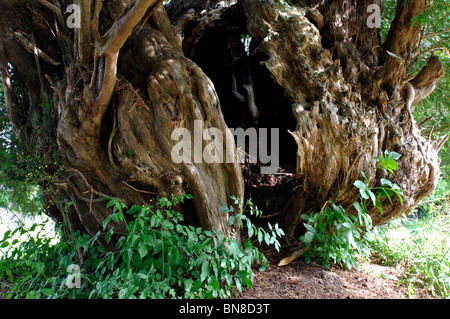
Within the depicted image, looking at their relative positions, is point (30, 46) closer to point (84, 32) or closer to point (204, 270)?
point (84, 32)

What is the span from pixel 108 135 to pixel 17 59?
1.21m

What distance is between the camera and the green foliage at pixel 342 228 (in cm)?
261

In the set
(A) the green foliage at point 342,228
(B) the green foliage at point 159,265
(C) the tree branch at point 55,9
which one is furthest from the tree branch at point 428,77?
(C) the tree branch at point 55,9

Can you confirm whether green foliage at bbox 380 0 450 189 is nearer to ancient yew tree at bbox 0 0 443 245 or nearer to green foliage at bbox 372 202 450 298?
ancient yew tree at bbox 0 0 443 245

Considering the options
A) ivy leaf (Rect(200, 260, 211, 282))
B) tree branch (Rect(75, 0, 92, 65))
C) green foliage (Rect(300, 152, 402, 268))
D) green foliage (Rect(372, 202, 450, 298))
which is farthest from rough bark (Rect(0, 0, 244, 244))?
green foliage (Rect(372, 202, 450, 298))

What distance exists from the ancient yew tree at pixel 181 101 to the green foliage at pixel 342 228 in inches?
5.6

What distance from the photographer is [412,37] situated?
316 cm

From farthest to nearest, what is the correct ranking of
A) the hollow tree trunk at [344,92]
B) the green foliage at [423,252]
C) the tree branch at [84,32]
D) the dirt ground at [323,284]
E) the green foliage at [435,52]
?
1. the green foliage at [435,52]
2. the hollow tree trunk at [344,92]
3. the green foliage at [423,252]
4. the dirt ground at [323,284]
5. the tree branch at [84,32]

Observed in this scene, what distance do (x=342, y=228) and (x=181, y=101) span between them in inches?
69.1

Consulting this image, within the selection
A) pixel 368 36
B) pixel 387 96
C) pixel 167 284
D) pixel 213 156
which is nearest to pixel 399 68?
pixel 387 96

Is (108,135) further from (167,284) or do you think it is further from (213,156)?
(167,284)

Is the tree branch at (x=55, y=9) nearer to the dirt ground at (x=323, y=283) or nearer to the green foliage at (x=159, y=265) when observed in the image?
the green foliage at (x=159, y=265)

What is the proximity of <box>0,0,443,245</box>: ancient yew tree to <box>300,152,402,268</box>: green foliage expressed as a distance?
0.14 m

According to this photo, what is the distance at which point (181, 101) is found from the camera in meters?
2.44
